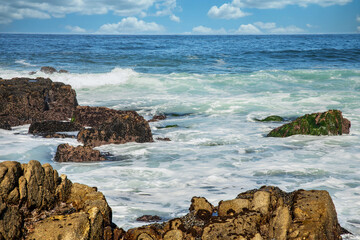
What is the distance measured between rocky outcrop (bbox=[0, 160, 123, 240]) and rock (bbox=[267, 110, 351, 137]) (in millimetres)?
7283

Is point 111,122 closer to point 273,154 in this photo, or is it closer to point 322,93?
point 273,154

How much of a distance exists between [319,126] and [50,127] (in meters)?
7.48

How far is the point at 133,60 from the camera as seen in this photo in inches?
1485

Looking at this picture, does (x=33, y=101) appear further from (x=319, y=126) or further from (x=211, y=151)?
(x=319, y=126)

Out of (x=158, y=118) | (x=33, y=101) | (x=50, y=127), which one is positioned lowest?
(x=158, y=118)

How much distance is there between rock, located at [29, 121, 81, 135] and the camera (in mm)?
10164

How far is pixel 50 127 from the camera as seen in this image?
1030 centimetres

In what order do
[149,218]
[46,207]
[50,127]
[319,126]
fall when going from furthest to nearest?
[319,126], [50,127], [149,218], [46,207]

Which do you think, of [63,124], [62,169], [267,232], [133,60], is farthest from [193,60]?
[267,232]

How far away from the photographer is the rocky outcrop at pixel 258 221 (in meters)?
3.89

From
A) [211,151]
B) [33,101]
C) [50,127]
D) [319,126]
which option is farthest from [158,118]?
[319,126]

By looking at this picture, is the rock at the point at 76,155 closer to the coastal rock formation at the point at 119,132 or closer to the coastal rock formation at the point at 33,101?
the coastal rock formation at the point at 119,132

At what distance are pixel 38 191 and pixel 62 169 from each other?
12.2ft

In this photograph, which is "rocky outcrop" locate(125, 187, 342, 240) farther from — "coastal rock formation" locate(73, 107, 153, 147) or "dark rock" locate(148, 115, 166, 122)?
"dark rock" locate(148, 115, 166, 122)
